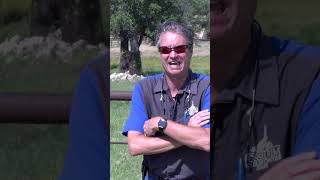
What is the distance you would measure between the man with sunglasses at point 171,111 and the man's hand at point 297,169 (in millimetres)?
538

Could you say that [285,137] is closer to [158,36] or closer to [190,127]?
[190,127]

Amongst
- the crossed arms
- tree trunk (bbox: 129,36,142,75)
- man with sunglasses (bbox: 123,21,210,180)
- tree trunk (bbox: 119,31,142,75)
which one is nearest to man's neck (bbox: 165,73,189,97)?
man with sunglasses (bbox: 123,21,210,180)

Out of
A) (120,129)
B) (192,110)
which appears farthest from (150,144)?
(120,129)

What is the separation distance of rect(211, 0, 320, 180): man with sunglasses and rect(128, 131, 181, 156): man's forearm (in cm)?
54

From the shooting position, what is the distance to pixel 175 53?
2.07 m

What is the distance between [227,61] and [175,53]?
1.99 ft

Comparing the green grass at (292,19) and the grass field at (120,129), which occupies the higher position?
the green grass at (292,19)

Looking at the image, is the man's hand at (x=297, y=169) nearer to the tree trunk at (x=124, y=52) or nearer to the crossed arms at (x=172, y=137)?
the crossed arms at (x=172, y=137)

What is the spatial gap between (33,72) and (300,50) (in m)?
0.73

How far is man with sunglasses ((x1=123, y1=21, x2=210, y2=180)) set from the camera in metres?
2.03

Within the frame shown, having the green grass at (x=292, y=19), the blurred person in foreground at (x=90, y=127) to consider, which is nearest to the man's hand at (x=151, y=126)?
the blurred person in foreground at (x=90, y=127)

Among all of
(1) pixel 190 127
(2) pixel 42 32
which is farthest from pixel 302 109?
(2) pixel 42 32

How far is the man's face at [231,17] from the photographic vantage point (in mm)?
1452

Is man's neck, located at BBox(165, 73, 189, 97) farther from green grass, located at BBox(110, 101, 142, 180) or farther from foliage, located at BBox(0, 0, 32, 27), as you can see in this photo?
green grass, located at BBox(110, 101, 142, 180)
